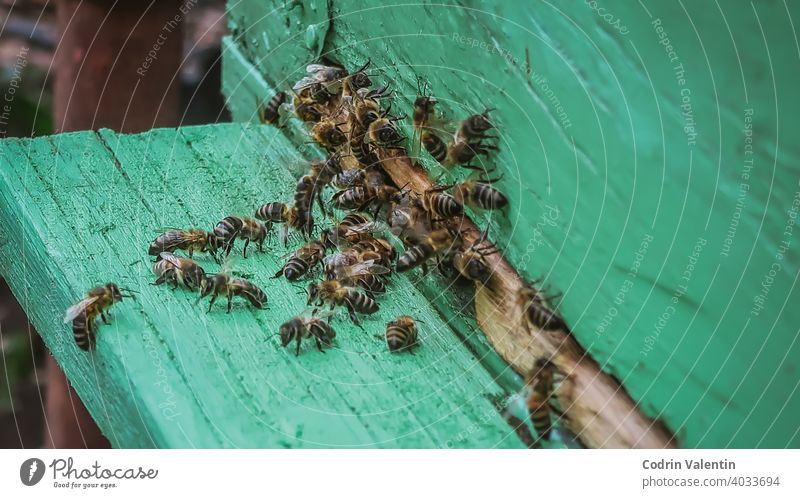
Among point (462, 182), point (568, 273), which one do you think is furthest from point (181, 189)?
point (568, 273)

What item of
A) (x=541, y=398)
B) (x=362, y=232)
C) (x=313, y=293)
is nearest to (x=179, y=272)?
(x=313, y=293)

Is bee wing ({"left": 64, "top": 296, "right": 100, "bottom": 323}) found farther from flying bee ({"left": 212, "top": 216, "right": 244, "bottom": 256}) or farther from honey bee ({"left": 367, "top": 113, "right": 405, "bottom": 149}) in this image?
honey bee ({"left": 367, "top": 113, "right": 405, "bottom": 149})

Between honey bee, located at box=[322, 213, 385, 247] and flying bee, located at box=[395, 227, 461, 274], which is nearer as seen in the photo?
flying bee, located at box=[395, 227, 461, 274]

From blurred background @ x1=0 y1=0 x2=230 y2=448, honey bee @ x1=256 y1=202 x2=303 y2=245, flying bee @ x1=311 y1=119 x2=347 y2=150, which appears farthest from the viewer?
blurred background @ x1=0 y1=0 x2=230 y2=448

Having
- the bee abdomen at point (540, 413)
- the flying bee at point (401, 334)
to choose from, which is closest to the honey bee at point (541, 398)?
the bee abdomen at point (540, 413)

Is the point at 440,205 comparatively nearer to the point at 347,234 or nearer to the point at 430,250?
the point at 430,250

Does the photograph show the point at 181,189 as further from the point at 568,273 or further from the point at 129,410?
the point at 568,273
